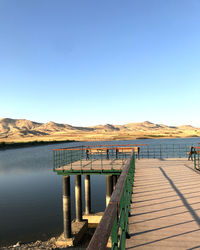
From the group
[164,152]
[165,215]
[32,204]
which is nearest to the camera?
[165,215]

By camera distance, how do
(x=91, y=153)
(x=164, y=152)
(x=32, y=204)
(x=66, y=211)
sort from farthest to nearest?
(x=164, y=152) < (x=32, y=204) < (x=91, y=153) < (x=66, y=211)

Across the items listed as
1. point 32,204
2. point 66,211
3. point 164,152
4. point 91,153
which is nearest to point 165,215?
point 66,211

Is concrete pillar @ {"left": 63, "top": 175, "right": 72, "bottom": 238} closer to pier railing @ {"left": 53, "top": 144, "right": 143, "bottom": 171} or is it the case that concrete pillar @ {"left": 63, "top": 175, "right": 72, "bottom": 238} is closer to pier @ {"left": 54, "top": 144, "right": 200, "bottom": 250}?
pier railing @ {"left": 53, "top": 144, "right": 143, "bottom": 171}

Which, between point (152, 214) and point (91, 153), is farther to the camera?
point (91, 153)

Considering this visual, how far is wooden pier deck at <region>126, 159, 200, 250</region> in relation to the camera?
396cm

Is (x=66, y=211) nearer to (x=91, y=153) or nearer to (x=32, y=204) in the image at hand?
(x=91, y=153)

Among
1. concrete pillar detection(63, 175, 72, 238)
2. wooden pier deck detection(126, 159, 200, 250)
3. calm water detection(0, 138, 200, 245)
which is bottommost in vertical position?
calm water detection(0, 138, 200, 245)

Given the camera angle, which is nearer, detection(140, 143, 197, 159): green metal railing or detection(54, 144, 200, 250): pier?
detection(54, 144, 200, 250): pier

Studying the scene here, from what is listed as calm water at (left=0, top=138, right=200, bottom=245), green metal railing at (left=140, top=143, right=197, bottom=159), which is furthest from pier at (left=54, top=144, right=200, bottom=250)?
calm water at (left=0, top=138, right=200, bottom=245)

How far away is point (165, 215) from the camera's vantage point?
17.1 feet

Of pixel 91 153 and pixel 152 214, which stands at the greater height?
pixel 91 153

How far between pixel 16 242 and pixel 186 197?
50.6ft

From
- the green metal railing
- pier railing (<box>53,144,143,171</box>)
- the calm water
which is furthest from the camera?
the calm water

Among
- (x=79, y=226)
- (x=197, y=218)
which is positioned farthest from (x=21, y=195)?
(x=197, y=218)
